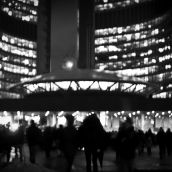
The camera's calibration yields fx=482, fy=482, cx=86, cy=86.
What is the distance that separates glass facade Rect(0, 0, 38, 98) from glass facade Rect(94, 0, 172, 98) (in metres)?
20.2

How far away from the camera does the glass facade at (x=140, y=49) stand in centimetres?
12843

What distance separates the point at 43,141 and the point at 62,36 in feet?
223

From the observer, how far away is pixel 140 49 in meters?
135

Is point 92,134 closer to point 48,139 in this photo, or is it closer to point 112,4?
point 48,139

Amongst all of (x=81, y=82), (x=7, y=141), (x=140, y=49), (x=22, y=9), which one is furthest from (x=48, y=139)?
(x=22, y=9)

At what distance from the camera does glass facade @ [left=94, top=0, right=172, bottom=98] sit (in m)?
128

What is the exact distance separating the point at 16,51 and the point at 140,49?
117ft

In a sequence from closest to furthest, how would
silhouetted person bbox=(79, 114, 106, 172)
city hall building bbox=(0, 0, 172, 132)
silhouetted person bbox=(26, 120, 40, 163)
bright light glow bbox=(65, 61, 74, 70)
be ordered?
1. silhouetted person bbox=(79, 114, 106, 172)
2. silhouetted person bbox=(26, 120, 40, 163)
3. bright light glow bbox=(65, 61, 74, 70)
4. city hall building bbox=(0, 0, 172, 132)

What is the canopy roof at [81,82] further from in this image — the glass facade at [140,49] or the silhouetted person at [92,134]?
the glass facade at [140,49]

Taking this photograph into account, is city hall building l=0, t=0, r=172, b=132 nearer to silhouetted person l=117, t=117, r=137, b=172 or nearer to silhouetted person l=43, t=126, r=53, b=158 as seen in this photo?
silhouetted person l=43, t=126, r=53, b=158

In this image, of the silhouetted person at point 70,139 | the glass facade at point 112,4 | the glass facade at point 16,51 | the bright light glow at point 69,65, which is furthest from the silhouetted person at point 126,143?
the glass facade at point 112,4

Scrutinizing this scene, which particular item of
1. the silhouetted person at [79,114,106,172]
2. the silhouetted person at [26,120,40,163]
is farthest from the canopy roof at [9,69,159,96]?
the silhouetted person at [79,114,106,172]

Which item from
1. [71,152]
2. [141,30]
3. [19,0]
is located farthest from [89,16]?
[71,152]

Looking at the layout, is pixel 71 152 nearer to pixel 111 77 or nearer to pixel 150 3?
pixel 111 77
